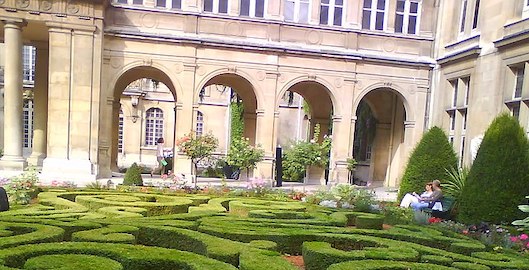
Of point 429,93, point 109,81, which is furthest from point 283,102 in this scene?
point 109,81

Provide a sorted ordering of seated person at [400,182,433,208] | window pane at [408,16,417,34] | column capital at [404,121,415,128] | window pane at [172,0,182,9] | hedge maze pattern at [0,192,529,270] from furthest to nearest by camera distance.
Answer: column capital at [404,121,415,128], window pane at [408,16,417,34], window pane at [172,0,182,9], seated person at [400,182,433,208], hedge maze pattern at [0,192,529,270]

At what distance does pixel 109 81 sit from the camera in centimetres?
1677

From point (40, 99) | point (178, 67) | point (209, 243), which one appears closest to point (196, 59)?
point (178, 67)

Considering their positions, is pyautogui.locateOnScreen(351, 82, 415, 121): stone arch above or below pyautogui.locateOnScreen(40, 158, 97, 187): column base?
above

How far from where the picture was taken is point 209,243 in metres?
4.78

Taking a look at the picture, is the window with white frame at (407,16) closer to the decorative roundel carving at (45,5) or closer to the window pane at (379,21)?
the window pane at (379,21)

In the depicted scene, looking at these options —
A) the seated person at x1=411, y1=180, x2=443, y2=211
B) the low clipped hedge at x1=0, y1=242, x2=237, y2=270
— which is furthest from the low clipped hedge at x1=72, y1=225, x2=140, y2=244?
the seated person at x1=411, y1=180, x2=443, y2=211

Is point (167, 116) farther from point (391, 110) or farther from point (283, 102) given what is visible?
point (391, 110)

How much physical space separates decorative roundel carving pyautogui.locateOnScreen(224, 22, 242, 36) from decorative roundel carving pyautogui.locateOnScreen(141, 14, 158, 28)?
2.79 meters

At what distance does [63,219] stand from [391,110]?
60.3 feet

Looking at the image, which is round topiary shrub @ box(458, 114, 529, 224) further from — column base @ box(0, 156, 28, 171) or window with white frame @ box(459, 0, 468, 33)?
column base @ box(0, 156, 28, 171)

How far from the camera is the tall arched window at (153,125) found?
35.0 metres

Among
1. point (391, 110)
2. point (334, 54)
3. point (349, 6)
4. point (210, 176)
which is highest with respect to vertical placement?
point (349, 6)

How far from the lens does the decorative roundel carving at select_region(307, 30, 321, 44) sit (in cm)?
1808
